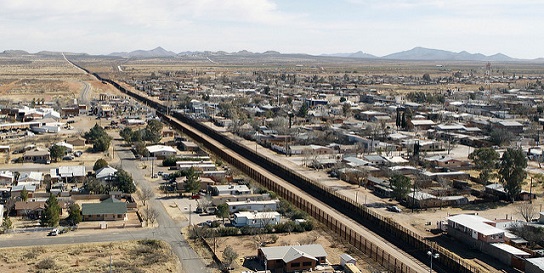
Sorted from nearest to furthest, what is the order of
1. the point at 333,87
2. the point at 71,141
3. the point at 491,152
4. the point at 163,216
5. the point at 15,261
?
1. the point at 15,261
2. the point at 163,216
3. the point at 491,152
4. the point at 71,141
5. the point at 333,87

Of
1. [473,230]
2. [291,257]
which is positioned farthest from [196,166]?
[473,230]

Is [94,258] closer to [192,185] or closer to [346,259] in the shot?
[346,259]

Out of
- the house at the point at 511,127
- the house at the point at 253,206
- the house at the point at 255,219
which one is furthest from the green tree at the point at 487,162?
the house at the point at 511,127

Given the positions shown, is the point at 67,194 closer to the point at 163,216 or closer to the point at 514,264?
the point at 163,216

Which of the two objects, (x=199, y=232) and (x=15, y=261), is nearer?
(x=15, y=261)

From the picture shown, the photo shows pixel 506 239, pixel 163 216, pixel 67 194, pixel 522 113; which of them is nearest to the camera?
pixel 506 239

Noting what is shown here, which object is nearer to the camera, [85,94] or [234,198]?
[234,198]

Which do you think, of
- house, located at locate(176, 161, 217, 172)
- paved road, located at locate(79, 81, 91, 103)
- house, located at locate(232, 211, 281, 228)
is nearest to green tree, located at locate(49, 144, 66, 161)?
house, located at locate(176, 161, 217, 172)

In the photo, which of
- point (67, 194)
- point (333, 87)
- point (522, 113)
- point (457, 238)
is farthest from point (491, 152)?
point (333, 87)
